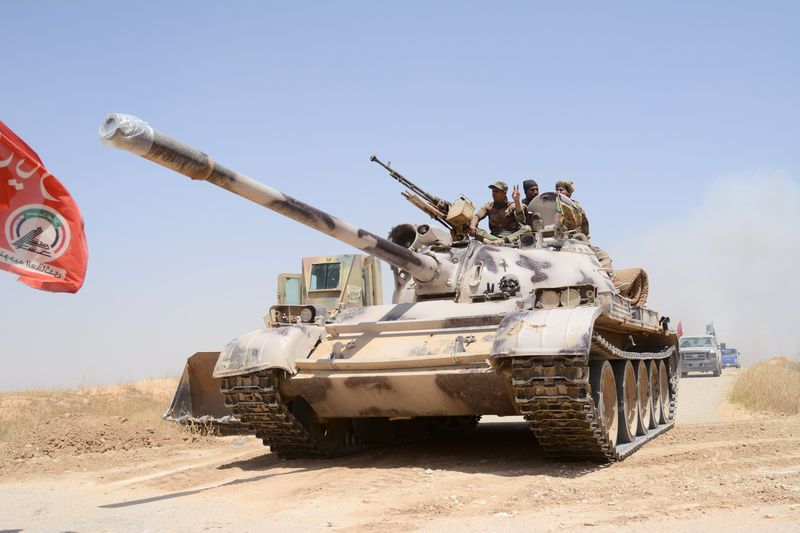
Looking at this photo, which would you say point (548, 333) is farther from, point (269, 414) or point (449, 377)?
point (269, 414)

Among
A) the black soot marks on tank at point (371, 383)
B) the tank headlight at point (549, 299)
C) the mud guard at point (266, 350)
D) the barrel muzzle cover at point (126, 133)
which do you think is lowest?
the black soot marks on tank at point (371, 383)

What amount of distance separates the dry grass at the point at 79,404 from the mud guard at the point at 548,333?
7.71 meters

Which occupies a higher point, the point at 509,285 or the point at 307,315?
the point at 509,285

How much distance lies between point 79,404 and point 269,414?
9.19 metres

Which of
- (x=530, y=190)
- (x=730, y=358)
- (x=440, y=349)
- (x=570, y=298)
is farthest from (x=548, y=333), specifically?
(x=730, y=358)

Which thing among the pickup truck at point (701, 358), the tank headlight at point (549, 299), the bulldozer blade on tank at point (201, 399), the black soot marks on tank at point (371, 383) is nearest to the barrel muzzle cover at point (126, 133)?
the black soot marks on tank at point (371, 383)

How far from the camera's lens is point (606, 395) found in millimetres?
8250

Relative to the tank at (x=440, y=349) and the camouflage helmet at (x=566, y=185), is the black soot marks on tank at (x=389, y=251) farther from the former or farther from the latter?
the camouflage helmet at (x=566, y=185)

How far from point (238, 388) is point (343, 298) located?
35.5 feet

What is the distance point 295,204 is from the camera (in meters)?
6.86

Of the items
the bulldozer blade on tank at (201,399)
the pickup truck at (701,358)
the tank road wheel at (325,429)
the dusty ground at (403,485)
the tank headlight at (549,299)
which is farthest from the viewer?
the pickup truck at (701,358)

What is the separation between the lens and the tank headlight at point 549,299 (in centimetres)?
766

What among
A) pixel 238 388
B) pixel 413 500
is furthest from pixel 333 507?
pixel 238 388

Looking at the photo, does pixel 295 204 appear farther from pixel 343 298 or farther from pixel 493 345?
pixel 343 298
